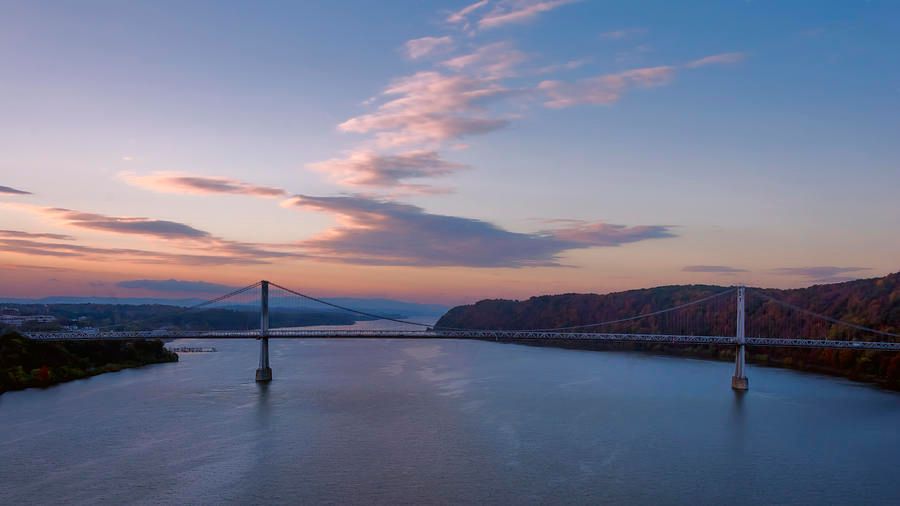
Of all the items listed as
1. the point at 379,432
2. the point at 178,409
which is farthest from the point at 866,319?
the point at 178,409

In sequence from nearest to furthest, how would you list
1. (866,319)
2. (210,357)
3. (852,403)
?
1. (852,403)
2. (866,319)
3. (210,357)

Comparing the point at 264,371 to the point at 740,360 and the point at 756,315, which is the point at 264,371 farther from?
the point at 756,315

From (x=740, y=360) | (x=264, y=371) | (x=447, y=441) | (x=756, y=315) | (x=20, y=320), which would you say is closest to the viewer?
(x=447, y=441)

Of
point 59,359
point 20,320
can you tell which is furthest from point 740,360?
point 20,320

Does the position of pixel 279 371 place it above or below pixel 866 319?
below

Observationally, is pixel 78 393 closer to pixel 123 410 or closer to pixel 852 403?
pixel 123 410

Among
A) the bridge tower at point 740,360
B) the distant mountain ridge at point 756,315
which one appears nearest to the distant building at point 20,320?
the distant mountain ridge at point 756,315
